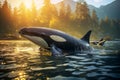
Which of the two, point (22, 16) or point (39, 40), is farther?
point (22, 16)

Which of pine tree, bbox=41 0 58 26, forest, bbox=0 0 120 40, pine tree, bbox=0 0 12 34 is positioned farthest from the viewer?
pine tree, bbox=41 0 58 26

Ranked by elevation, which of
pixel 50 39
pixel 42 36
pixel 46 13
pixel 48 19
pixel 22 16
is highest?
pixel 46 13

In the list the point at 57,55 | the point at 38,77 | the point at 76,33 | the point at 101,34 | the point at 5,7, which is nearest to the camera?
the point at 38,77

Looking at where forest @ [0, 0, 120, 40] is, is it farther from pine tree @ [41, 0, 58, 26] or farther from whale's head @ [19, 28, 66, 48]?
whale's head @ [19, 28, 66, 48]

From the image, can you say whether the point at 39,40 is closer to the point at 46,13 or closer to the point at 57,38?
the point at 57,38

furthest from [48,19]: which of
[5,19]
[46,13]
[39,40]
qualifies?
[39,40]

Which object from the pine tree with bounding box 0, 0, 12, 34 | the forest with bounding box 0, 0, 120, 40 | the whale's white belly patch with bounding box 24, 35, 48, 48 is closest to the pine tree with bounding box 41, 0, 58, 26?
the forest with bounding box 0, 0, 120, 40

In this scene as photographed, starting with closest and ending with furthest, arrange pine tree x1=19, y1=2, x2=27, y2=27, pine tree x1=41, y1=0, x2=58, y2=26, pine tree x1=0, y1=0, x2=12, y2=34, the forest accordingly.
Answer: pine tree x1=0, y1=0, x2=12, y2=34 < the forest < pine tree x1=19, y1=2, x2=27, y2=27 < pine tree x1=41, y1=0, x2=58, y2=26

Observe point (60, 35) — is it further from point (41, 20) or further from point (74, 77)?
point (41, 20)

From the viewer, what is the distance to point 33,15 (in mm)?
118438

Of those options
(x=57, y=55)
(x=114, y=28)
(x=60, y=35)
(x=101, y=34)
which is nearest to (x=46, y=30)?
(x=60, y=35)

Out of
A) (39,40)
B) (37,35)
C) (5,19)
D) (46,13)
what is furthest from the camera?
(46,13)

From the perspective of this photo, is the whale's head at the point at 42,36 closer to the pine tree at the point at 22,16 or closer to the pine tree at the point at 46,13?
the pine tree at the point at 22,16

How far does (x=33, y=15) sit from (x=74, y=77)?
111 metres
